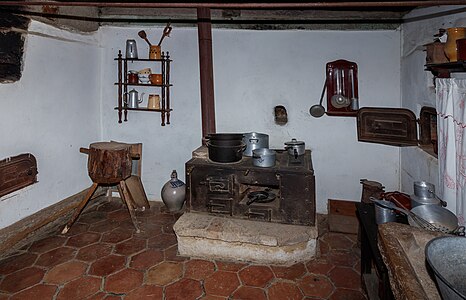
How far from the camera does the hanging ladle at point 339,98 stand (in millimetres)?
3404

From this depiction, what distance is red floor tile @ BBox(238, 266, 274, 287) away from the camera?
2.39 m

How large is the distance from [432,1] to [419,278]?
41.9 inches

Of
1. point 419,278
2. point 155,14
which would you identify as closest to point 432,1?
point 419,278

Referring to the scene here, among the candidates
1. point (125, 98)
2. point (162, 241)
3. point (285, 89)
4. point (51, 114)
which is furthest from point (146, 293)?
point (285, 89)

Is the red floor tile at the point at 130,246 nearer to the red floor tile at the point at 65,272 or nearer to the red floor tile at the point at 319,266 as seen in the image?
the red floor tile at the point at 65,272

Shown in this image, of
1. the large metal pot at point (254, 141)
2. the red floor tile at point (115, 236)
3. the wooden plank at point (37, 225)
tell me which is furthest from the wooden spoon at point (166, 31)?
the red floor tile at point (115, 236)

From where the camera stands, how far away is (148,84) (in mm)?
3689

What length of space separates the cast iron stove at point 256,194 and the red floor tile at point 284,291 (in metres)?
0.53

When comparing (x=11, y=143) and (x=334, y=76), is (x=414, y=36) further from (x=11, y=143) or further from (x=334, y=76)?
(x=11, y=143)

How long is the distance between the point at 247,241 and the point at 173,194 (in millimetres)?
1298

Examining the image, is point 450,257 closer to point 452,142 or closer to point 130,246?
point 452,142

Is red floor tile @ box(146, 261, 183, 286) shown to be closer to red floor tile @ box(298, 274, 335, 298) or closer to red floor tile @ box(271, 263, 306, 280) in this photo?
red floor tile @ box(271, 263, 306, 280)

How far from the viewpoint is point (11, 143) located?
2762 millimetres

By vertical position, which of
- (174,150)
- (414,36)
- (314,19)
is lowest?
(174,150)
